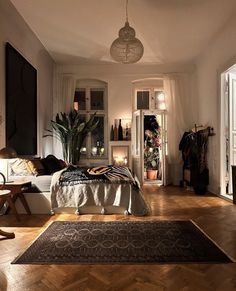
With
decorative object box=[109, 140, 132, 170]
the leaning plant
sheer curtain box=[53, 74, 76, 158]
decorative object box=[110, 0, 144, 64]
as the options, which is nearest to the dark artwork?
the leaning plant

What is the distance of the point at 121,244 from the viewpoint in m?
2.82

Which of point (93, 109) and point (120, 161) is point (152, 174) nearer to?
point (120, 161)

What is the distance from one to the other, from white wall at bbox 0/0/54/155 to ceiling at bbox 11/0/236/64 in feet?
0.52

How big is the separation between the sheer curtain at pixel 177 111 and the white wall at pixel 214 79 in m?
0.55

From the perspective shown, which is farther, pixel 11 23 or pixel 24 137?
pixel 24 137

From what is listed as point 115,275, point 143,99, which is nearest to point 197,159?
point 143,99

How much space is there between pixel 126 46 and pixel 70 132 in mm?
3247

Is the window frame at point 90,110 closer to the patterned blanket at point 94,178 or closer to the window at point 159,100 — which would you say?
the window at point 159,100

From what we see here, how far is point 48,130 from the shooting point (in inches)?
266

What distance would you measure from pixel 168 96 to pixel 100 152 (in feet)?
8.14

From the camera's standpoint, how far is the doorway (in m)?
5.51

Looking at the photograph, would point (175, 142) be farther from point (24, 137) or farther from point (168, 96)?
point (24, 137)

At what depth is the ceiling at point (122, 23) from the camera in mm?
4414

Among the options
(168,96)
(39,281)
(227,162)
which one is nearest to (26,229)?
(39,281)
